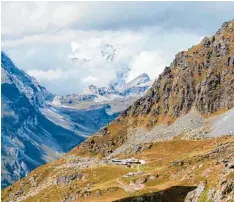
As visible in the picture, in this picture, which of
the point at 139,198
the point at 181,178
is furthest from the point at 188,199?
Result: the point at 181,178

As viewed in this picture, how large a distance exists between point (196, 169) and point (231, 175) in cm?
7262

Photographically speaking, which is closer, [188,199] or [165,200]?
[188,199]

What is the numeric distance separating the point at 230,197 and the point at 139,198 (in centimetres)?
5167

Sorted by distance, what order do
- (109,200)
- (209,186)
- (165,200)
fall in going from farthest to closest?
(109,200) → (165,200) → (209,186)

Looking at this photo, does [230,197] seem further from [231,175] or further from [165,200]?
[165,200]

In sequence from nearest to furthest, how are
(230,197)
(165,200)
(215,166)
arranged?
1. (230,197)
2. (165,200)
3. (215,166)

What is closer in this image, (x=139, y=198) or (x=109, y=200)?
(x=139, y=198)

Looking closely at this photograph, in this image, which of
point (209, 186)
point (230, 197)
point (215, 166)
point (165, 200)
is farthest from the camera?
point (215, 166)

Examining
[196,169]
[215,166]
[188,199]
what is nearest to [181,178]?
[196,169]

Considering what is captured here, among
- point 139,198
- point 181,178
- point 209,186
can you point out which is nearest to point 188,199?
point 209,186

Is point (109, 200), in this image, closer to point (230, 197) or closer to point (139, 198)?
point (139, 198)

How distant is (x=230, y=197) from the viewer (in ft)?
393

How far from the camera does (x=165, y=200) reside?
163750 mm

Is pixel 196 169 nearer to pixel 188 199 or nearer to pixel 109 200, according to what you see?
pixel 109 200
